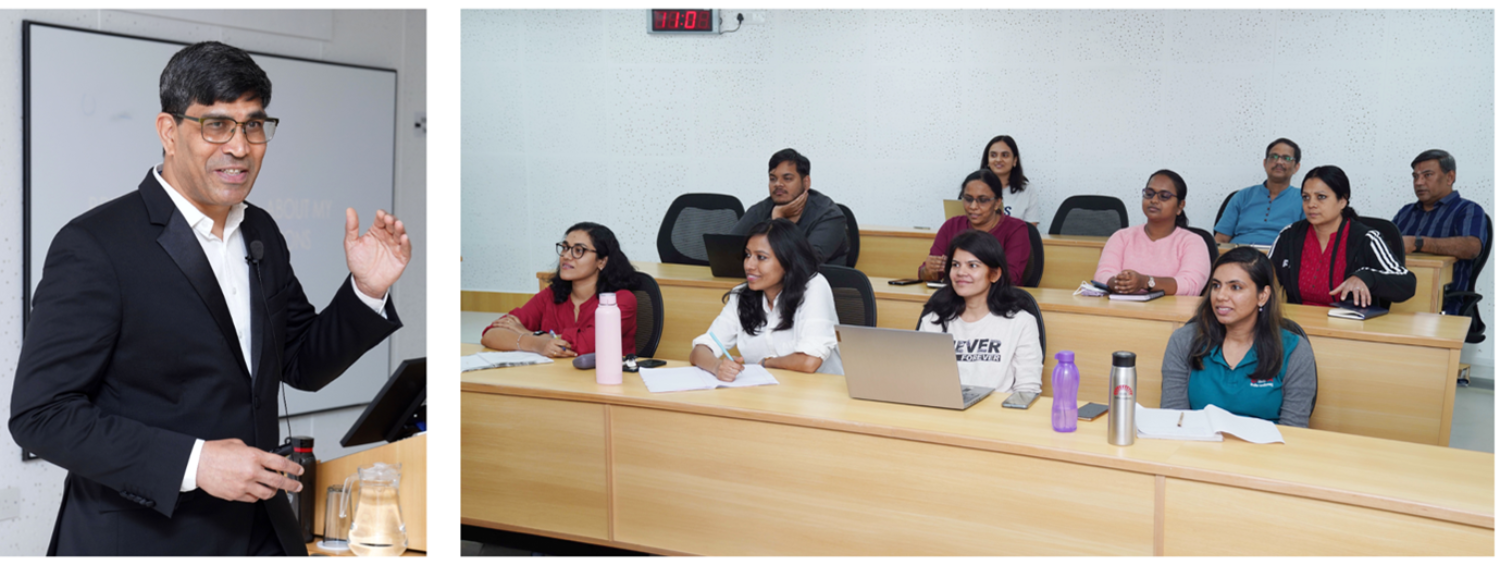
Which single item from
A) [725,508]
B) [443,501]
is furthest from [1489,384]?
[443,501]

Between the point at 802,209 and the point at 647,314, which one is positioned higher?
the point at 802,209

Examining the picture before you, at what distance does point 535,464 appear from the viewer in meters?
2.57

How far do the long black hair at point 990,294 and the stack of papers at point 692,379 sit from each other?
1.92 ft

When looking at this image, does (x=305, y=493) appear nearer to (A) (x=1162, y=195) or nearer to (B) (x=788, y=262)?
(B) (x=788, y=262)

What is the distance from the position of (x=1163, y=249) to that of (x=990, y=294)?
1424 millimetres

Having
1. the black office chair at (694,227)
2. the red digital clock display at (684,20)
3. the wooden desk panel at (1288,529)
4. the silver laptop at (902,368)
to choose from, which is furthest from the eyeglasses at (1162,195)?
the red digital clock display at (684,20)

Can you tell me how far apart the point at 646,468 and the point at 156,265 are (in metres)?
1.30

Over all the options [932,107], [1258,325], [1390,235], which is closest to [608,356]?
[1258,325]

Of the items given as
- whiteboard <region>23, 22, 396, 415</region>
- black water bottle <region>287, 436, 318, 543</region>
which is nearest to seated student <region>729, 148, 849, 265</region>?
whiteboard <region>23, 22, 396, 415</region>

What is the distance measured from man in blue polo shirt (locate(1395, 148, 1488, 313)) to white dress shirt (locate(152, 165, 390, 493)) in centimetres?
520

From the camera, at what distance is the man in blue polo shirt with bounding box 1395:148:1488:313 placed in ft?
15.9

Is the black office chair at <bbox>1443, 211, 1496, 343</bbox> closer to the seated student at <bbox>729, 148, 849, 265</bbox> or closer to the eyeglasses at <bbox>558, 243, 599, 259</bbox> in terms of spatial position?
the seated student at <bbox>729, 148, 849, 265</bbox>

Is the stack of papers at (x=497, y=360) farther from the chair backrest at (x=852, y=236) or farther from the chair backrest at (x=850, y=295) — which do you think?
the chair backrest at (x=852, y=236)

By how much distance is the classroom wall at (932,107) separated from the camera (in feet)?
19.5
